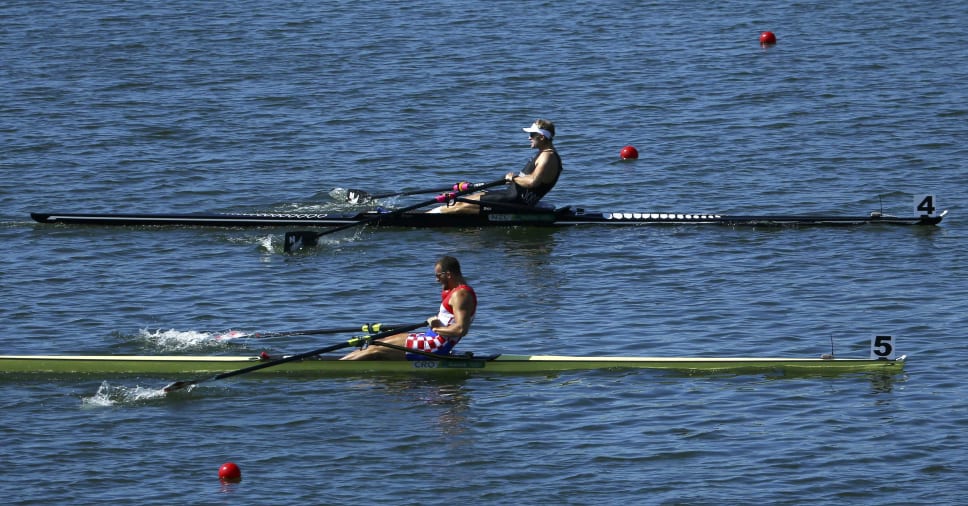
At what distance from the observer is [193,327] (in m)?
15.9

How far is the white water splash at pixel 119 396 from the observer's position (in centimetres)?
1380

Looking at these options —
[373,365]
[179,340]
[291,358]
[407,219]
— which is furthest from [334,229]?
[291,358]

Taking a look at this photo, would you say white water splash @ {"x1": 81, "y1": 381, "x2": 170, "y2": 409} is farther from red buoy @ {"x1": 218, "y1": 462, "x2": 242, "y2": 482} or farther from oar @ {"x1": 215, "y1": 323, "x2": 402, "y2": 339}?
red buoy @ {"x1": 218, "y1": 462, "x2": 242, "y2": 482}

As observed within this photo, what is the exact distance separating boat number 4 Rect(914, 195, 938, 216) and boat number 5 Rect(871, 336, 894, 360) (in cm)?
572

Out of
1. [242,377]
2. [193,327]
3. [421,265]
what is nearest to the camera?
[242,377]

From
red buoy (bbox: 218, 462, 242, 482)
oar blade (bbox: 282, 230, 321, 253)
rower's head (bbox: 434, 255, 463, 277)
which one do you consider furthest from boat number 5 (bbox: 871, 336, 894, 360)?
oar blade (bbox: 282, 230, 321, 253)

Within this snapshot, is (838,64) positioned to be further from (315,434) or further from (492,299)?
(315,434)

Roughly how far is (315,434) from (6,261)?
7.31 m

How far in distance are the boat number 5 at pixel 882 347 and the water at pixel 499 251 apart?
0.23 metres

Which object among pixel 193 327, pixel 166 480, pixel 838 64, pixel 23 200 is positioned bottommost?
pixel 166 480

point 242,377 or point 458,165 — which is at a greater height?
point 458,165

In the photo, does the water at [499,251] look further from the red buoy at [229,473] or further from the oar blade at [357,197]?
the oar blade at [357,197]

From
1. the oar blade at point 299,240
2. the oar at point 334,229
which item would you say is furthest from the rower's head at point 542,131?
the oar blade at point 299,240

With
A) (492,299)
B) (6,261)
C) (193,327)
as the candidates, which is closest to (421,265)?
(492,299)
